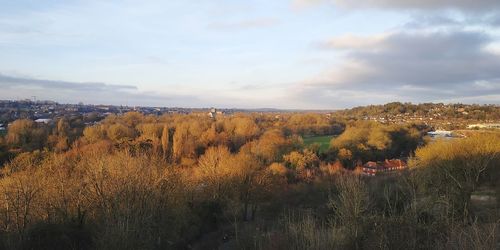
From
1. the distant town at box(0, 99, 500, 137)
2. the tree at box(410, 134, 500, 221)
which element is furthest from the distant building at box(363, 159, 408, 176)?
the distant town at box(0, 99, 500, 137)

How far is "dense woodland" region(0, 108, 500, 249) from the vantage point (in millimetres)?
9102

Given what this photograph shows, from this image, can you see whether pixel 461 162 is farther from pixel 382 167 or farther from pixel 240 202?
pixel 382 167

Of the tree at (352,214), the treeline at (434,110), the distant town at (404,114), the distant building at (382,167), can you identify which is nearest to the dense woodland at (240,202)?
the tree at (352,214)

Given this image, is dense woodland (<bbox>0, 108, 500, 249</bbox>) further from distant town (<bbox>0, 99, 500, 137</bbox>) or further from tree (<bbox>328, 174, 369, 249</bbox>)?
distant town (<bbox>0, 99, 500, 137</bbox>)

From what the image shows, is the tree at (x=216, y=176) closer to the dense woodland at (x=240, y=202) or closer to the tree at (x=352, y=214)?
the dense woodland at (x=240, y=202)

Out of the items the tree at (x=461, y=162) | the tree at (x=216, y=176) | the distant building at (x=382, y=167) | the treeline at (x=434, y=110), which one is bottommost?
the distant building at (x=382, y=167)

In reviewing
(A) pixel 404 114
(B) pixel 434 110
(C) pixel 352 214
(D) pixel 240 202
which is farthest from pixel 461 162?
(A) pixel 404 114

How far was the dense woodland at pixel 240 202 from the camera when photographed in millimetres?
9102

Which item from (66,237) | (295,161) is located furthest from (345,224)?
(295,161)

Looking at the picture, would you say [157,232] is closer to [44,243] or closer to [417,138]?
[44,243]

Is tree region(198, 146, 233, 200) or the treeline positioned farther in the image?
the treeline

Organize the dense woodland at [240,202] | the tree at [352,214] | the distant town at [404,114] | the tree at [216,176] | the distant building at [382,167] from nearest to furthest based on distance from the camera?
the dense woodland at [240,202] < the tree at [352,214] < the tree at [216,176] < the distant building at [382,167] < the distant town at [404,114]

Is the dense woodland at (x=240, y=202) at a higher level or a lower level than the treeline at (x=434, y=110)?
lower

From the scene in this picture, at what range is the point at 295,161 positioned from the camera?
48.0 m
